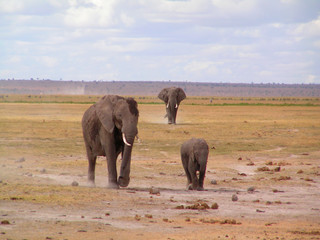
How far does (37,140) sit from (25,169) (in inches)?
392

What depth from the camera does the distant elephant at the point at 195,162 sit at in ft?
57.4

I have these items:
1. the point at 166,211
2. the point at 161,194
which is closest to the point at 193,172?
the point at 161,194

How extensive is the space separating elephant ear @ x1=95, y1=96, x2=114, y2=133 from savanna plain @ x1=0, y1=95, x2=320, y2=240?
159 cm

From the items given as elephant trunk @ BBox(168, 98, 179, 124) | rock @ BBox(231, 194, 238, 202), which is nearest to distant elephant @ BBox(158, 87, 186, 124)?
elephant trunk @ BBox(168, 98, 179, 124)

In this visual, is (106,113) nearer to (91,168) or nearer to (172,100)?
(91,168)

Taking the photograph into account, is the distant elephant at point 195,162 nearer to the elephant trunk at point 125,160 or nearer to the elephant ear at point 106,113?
the elephant trunk at point 125,160

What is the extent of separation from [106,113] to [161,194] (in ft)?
8.46

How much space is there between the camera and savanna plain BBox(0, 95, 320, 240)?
460 inches

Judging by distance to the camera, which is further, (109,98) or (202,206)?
(109,98)

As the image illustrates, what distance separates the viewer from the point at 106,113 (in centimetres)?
1680

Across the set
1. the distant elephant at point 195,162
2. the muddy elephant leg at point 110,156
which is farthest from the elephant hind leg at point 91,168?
the distant elephant at point 195,162

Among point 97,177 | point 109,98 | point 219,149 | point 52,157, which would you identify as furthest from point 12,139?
point 109,98

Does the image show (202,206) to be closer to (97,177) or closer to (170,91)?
(97,177)

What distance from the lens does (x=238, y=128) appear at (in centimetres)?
3809
